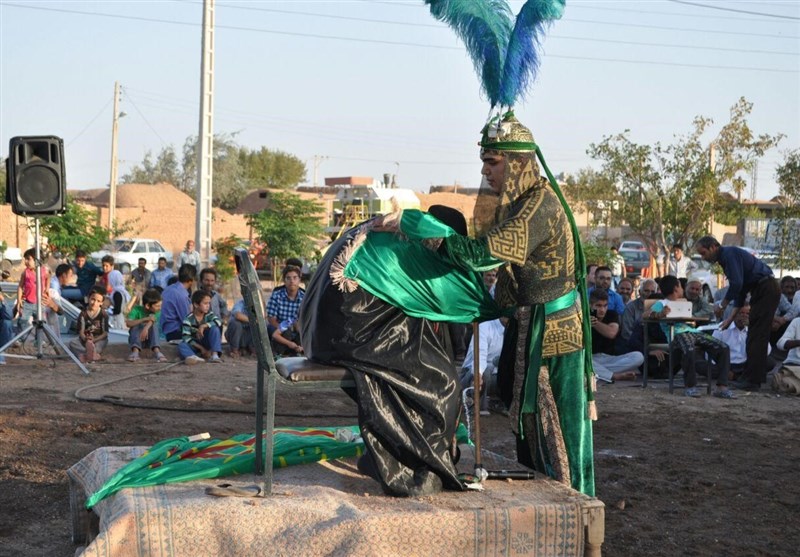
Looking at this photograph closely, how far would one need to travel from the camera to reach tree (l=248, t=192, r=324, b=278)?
2855 centimetres

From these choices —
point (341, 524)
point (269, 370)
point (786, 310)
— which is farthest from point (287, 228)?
point (341, 524)

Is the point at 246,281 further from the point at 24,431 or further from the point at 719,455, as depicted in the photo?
the point at 719,455

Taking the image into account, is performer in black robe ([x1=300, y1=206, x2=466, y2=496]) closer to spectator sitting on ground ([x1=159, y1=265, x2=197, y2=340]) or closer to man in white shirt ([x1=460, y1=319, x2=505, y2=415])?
man in white shirt ([x1=460, y1=319, x2=505, y2=415])

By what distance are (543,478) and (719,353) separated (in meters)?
6.61

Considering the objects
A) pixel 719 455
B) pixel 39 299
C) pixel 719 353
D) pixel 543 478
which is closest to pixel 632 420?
pixel 719 455

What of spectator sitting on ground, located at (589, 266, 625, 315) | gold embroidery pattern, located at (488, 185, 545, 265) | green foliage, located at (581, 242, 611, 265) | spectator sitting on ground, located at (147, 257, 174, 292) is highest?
gold embroidery pattern, located at (488, 185, 545, 265)

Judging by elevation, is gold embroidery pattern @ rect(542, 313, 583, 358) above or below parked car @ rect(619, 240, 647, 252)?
above

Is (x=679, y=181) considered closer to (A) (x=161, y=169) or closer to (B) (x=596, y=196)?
(B) (x=596, y=196)

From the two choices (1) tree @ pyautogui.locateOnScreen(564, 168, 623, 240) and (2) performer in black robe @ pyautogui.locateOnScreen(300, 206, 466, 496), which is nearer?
(2) performer in black robe @ pyautogui.locateOnScreen(300, 206, 466, 496)

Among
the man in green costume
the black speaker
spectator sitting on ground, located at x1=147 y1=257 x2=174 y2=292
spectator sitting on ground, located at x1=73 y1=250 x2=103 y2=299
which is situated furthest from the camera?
spectator sitting on ground, located at x1=147 y1=257 x2=174 y2=292

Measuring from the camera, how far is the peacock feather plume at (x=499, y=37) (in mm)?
4438

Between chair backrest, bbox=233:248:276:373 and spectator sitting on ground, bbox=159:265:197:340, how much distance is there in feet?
27.2

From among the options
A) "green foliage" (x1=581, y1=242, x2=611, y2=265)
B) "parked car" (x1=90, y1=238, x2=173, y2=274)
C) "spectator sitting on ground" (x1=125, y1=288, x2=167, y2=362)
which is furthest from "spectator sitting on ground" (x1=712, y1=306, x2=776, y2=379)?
"parked car" (x1=90, y1=238, x2=173, y2=274)

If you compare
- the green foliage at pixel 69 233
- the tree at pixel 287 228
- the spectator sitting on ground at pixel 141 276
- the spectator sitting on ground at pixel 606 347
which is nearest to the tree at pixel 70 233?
the green foliage at pixel 69 233
